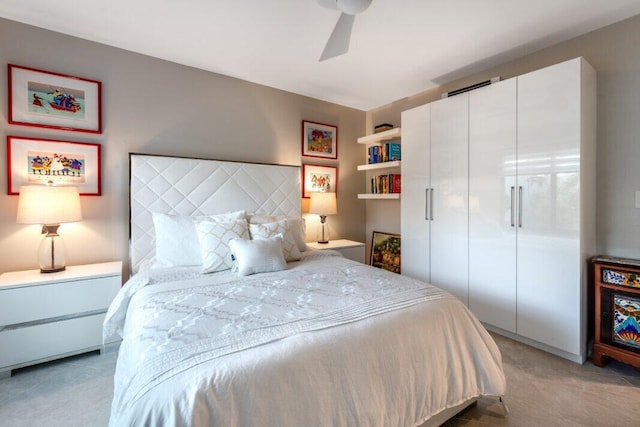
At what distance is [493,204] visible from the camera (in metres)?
2.59

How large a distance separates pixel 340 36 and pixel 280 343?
6.18ft

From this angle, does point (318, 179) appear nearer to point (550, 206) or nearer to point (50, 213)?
point (550, 206)

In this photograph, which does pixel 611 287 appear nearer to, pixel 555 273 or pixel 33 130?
pixel 555 273

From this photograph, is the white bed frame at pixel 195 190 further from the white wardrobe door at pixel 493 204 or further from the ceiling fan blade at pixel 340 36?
the white wardrobe door at pixel 493 204

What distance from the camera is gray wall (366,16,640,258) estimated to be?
215 cm

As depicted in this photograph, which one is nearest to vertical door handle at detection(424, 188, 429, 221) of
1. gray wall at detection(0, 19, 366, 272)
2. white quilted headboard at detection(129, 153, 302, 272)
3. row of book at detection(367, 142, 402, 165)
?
row of book at detection(367, 142, 402, 165)

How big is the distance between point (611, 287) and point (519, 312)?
0.63 m

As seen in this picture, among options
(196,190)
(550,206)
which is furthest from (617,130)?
(196,190)

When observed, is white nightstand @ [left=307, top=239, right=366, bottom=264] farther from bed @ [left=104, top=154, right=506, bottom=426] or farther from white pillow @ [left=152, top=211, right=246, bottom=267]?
white pillow @ [left=152, top=211, right=246, bottom=267]

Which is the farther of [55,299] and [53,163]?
[53,163]

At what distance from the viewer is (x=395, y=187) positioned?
367 centimetres

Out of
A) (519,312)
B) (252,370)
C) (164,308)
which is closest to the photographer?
(252,370)

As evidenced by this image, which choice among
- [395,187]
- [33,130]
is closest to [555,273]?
[395,187]

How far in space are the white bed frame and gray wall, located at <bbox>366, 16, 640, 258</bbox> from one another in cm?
281
